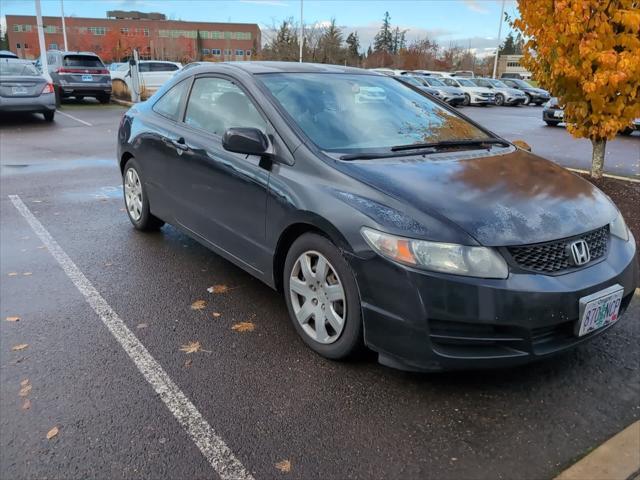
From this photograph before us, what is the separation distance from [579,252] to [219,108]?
2.70 meters

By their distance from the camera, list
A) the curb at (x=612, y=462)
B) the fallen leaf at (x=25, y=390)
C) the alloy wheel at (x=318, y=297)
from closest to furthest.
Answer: the curb at (x=612, y=462) < the fallen leaf at (x=25, y=390) < the alloy wheel at (x=318, y=297)

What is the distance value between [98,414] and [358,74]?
308cm

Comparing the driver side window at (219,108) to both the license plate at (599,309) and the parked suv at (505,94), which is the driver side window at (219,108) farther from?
the parked suv at (505,94)

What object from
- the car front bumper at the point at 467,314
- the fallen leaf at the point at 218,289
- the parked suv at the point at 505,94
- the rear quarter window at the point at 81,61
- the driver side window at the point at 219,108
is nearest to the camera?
the car front bumper at the point at 467,314

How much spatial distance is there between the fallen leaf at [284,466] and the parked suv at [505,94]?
104ft

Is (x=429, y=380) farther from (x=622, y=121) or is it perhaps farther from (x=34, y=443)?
(x=622, y=121)

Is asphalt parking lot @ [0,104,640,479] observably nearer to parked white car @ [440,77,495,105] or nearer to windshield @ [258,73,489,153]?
windshield @ [258,73,489,153]

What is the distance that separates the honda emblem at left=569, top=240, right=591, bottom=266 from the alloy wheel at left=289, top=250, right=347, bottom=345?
3.88 ft

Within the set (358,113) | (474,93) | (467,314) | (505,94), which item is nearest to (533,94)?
(505,94)

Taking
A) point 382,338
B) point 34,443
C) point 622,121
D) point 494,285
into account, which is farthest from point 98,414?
Result: point 622,121

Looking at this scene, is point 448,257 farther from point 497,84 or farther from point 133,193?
point 497,84

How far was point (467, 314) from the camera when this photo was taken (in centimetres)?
260

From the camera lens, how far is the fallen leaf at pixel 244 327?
365 centimetres

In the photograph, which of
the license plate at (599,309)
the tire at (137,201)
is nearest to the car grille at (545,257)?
the license plate at (599,309)
